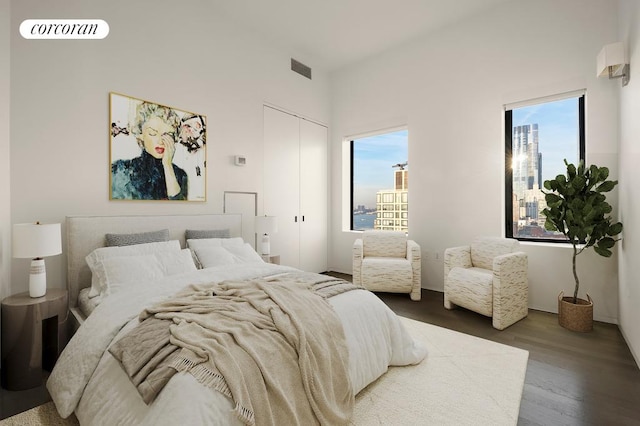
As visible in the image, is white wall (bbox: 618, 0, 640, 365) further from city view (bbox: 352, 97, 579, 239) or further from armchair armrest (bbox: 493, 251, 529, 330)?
armchair armrest (bbox: 493, 251, 529, 330)

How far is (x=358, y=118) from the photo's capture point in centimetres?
523

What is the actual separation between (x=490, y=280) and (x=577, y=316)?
798 mm

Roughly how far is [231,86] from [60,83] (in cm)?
182

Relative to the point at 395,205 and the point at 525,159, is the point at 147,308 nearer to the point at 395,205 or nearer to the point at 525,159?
the point at 395,205

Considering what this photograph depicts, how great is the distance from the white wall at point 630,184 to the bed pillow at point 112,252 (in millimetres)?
3833

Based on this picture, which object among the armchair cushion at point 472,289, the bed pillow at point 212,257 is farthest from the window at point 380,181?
the bed pillow at point 212,257

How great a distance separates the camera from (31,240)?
211 cm

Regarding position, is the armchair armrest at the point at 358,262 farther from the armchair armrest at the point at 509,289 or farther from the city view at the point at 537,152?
the city view at the point at 537,152

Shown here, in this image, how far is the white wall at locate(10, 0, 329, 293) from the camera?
2.48m

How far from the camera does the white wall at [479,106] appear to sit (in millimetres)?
3184

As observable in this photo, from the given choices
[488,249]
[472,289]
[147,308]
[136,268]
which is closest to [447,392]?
[472,289]

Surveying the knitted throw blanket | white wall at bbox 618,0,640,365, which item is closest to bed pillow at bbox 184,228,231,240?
the knitted throw blanket

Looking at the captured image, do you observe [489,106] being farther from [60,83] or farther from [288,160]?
[60,83]

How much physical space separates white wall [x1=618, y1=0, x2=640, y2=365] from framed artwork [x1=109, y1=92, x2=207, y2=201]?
4.10 metres
